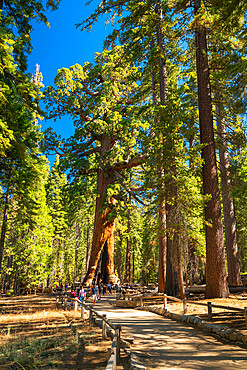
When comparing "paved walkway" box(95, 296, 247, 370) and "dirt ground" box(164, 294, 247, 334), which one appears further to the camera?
"dirt ground" box(164, 294, 247, 334)

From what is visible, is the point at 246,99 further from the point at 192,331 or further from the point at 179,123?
the point at 192,331

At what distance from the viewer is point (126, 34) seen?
17.5 meters

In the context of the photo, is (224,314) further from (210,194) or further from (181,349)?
(210,194)

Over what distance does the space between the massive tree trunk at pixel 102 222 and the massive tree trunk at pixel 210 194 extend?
39.2 feet

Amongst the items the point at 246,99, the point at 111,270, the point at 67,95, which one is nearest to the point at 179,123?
the point at 246,99

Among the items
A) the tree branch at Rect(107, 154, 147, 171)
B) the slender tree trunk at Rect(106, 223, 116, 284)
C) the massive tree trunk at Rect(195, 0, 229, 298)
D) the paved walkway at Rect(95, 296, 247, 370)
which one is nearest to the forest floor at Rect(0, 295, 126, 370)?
the paved walkway at Rect(95, 296, 247, 370)

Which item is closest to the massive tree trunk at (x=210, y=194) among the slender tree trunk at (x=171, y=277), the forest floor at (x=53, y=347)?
the slender tree trunk at (x=171, y=277)

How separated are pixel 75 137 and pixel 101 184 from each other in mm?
5082

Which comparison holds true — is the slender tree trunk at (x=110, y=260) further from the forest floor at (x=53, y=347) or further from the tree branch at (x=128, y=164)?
the forest floor at (x=53, y=347)

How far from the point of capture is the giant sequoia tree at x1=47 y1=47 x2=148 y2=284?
25.2 meters

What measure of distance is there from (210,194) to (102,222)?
579 inches

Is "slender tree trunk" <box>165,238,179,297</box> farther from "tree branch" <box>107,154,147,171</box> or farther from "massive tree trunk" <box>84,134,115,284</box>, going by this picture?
"tree branch" <box>107,154,147,171</box>

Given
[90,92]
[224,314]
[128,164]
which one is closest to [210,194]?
[224,314]

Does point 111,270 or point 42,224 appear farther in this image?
point 42,224
